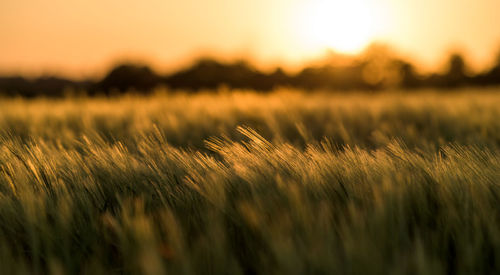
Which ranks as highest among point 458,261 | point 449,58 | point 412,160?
point 449,58

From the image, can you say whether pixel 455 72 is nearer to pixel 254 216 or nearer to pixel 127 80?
pixel 127 80

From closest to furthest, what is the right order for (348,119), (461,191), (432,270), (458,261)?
(432,270), (458,261), (461,191), (348,119)

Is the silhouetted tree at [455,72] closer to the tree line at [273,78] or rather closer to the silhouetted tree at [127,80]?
the tree line at [273,78]

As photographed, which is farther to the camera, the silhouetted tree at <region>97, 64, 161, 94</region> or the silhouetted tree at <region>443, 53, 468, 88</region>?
the silhouetted tree at <region>443, 53, 468, 88</region>

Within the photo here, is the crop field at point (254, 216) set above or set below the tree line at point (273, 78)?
below

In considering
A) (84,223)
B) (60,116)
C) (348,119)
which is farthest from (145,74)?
(84,223)

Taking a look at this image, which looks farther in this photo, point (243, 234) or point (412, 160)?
point (412, 160)

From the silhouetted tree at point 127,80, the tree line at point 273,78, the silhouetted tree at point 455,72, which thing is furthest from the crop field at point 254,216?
the silhouetted tree at point 455,72

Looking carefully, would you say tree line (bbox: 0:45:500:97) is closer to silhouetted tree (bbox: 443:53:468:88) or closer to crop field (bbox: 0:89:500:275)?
silhouetted tree (bbox: 443:53:468:88)

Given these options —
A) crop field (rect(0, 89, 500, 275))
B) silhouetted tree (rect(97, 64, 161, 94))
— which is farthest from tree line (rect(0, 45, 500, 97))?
crop field (rect(0, 89, 500, 275))

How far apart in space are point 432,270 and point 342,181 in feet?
1.13

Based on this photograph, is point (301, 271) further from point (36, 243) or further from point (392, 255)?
point (36, 243)

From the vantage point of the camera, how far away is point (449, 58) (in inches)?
834

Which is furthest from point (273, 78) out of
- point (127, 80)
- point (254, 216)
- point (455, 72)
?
point (254, 216)
